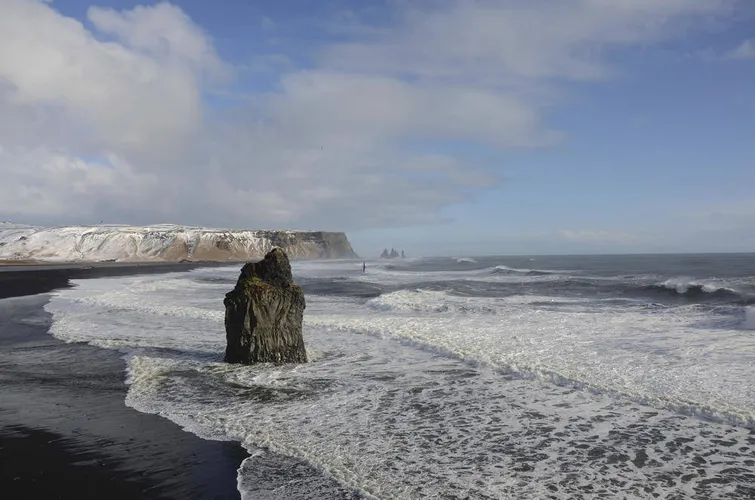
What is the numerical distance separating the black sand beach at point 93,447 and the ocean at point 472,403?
35 centimetres

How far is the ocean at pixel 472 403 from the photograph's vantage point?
5930mm

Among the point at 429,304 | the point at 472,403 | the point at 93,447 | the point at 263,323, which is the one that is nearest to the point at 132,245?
the point at 429,304

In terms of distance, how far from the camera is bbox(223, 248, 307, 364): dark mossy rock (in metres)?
11.9

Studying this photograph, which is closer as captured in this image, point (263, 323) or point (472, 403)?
point (472, 403)

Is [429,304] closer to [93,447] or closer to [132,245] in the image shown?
[93,447]

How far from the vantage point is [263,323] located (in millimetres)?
12062

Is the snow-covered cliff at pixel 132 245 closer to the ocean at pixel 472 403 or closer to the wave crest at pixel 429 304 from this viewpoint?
the wave crest at pixel 429 304

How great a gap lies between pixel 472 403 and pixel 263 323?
5.25 meters

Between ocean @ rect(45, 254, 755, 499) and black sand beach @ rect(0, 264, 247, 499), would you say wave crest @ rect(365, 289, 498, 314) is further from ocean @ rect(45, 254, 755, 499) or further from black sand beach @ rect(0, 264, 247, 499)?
black sand beach @ rect(0, 264, 247, 499)

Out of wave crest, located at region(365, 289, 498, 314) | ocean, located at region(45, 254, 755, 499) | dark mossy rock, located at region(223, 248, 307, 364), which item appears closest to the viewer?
ocean, located at region(45, 254, 755, 499)

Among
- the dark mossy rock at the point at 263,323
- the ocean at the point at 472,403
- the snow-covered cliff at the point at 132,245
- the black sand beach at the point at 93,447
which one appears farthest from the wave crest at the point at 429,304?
the snow-covered cliff at the point at 132,245

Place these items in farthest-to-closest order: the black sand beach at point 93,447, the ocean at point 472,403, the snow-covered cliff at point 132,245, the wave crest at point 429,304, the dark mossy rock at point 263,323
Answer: the snow-covered cliff at point 132,245 → the wave crest at point 429,304 → the dark mossy rock at point 263,323 → the ocean at point 472,403 → the black sand beach at point 93,447

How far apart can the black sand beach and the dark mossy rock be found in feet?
8.14

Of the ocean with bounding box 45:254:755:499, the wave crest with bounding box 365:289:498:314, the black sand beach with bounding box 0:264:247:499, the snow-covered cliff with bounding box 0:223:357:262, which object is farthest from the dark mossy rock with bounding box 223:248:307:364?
the snow-covered cliff with bounding box 0:223:357:262
